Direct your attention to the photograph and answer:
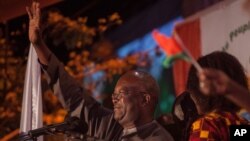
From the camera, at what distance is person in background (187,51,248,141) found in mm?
2590

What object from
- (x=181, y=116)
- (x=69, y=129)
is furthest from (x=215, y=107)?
(x=69, y=129)

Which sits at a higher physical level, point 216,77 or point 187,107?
point 216,77

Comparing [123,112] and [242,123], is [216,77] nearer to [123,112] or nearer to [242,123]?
[242,123]

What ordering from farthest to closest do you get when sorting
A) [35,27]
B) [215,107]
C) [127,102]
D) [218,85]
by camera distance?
[35,27] < [127,102] < [215,107] < [218,85]

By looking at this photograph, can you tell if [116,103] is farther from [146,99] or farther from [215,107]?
[215,107]

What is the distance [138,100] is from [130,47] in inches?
212

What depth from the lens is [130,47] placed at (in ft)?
27.5

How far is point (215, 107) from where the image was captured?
8.91 ft

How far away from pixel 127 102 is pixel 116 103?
7 centimetres

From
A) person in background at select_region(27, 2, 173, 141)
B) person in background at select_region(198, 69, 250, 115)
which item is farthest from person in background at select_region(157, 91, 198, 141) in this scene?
person in background at select_region(198, 69, 250, 115)

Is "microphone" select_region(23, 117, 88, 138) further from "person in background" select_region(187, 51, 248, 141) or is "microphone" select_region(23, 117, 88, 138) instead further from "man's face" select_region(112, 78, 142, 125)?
"person in background" select_region(187, 51, 248, 141)

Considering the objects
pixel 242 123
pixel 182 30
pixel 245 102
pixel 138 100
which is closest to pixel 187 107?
pixel 138 100

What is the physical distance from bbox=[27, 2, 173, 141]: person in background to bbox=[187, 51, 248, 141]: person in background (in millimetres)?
258

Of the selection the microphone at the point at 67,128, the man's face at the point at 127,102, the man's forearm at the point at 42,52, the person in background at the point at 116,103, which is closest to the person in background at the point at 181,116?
the person in background at the point at 116,103
